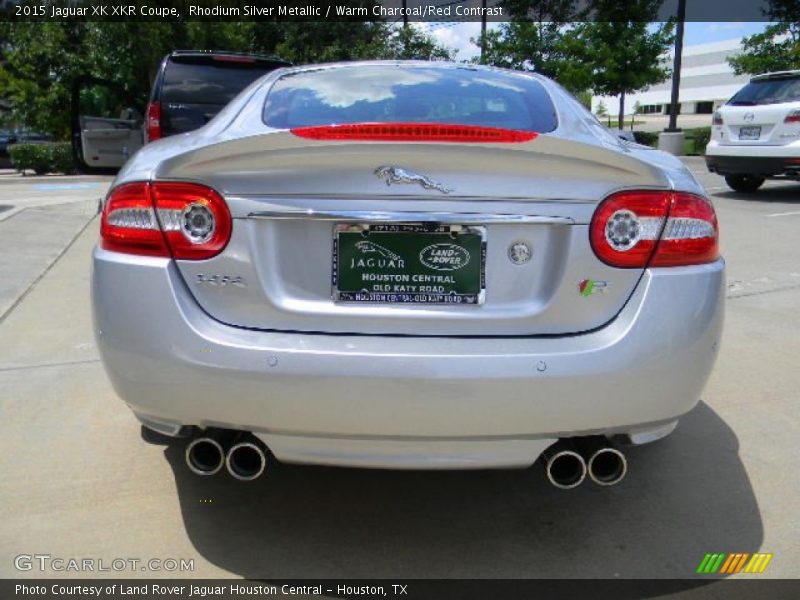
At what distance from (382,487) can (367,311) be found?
40.8 inches

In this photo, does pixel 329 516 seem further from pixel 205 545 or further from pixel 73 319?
pixel 73 319

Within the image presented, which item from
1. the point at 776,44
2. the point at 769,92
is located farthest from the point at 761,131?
the point at 776,44

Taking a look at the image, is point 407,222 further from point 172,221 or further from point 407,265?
point 172,221

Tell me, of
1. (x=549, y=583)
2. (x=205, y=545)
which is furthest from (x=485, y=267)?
(x=205, y=545)

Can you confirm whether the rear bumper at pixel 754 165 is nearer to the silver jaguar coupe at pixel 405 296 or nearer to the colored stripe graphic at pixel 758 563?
the colored stripe graphic at pixel 758 563

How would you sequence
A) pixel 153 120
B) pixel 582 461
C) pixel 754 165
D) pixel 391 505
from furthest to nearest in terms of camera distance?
pixel 754 165, pixel 153 120, pixel 391 505, pixel 582 461

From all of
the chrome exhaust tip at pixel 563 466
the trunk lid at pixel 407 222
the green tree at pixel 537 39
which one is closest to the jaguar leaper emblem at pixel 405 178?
the trunk lid at pixel 407 222

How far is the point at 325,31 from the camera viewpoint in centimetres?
2992

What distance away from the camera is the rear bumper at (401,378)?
2.18 metres

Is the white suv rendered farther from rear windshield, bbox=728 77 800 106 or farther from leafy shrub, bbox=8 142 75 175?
leafy shrub, bbox=8 142 75 175

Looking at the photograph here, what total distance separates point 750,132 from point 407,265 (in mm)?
10397

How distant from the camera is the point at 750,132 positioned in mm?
11141

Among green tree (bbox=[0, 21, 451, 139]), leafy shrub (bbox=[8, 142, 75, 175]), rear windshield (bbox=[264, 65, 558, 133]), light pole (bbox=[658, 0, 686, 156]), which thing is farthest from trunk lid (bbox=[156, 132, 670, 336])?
leafy shrub (bbox=[8, 142, 75, 175])

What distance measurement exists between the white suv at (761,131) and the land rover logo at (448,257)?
32.4ft
